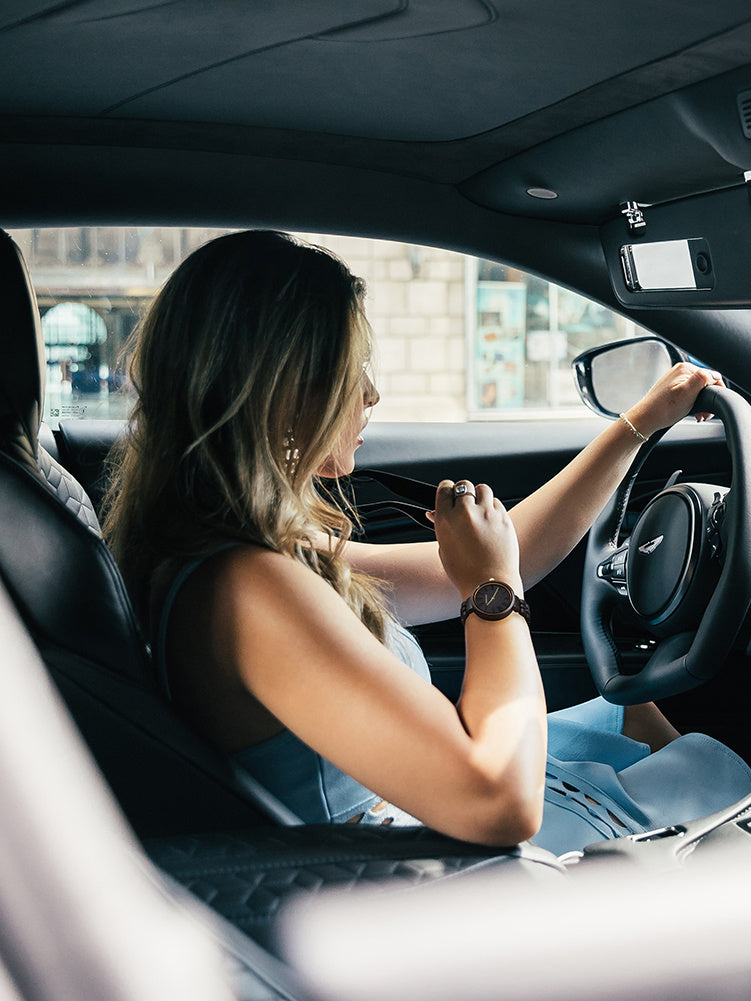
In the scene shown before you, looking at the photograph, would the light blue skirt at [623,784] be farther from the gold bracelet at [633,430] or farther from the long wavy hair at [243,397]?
the gold bracelet at [633,430]

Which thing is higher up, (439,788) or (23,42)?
(23,42)

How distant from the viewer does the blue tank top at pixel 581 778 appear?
114 cm

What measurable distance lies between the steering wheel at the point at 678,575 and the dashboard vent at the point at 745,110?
383mm

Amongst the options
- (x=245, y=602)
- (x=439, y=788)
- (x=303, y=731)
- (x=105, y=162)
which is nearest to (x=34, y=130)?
(x=105, y=162)

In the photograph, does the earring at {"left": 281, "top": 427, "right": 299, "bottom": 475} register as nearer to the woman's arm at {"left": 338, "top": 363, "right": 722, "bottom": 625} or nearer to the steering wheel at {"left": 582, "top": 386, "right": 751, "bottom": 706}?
the woman's arm at {"left": 338, "top": 363, "right": 722, "bottom": 625}

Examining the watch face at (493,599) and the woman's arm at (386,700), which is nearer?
the woman's arm at (386,700)

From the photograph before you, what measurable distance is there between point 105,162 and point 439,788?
1247mm

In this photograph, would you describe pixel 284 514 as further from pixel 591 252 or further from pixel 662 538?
pixel 591 252

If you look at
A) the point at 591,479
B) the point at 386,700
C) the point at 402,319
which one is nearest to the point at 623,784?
the point at 591,479

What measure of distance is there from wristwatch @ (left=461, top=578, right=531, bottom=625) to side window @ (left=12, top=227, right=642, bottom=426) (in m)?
0.40

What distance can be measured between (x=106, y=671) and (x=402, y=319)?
2492 mm

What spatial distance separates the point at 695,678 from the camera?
1562mm

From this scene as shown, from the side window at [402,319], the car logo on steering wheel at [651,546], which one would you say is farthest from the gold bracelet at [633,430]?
the side window at [402,319]

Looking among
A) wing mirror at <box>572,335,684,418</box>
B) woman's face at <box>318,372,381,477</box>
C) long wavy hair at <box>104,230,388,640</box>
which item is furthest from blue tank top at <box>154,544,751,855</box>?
wing mirror at <box>572,335,684,418</box>
